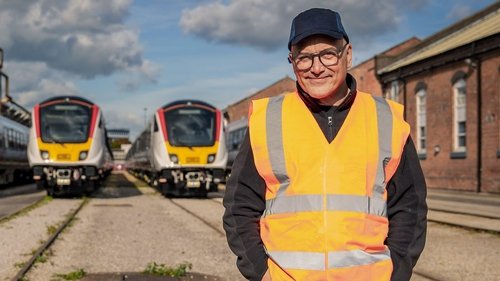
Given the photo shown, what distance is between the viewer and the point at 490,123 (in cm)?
2497

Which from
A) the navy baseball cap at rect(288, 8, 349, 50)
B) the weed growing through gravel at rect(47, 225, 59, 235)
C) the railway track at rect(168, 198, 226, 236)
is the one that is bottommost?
the railway track at rect(168, 198, 226, 236)

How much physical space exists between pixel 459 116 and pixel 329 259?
2678 cm

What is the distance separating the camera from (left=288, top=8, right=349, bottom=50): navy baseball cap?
2412 mm

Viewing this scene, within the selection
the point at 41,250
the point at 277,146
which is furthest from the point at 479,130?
the point at 277,146

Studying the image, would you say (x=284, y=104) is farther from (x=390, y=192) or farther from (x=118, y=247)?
(x=118, y=247)

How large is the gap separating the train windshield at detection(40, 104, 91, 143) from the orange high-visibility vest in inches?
711

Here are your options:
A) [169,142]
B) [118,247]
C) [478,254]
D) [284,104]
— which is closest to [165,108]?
[169,142]

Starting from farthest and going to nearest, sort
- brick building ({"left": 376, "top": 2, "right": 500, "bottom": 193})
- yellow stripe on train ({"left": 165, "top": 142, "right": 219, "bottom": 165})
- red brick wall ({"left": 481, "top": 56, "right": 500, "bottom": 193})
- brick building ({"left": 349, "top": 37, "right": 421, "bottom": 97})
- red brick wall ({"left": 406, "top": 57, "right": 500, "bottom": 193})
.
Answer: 1. brick building ({"left": 349, "top": 37, "right": 421, "bottom": 97})
2. brick building ({"left": 376, "top": 2, "right": 500, "bottom": 193})
3. red brick wall ({"left": 406, "top": 57, "right": 500, "bottom": 193})
4. red brick wall ({"left": 481, "top": 56, "right": 500, "bottom": 193})
5. yellow stripe on train ({"left": 165, "top": 142, "right": 219, "bottom": 165})

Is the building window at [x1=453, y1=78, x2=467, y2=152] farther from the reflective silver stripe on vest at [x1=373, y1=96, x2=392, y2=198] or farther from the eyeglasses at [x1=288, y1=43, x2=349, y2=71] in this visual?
the eyeglasses at [x1=288, y1=43, x2=349, y2=71]

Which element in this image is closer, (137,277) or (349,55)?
(349,55)

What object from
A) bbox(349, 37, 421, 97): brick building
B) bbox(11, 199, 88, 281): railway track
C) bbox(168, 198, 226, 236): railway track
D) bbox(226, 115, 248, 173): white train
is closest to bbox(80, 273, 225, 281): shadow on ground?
bbox(11, 199, 88, 281): railway track

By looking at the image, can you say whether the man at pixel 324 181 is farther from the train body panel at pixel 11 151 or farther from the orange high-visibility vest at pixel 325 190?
the train body panel at pixel 11 151

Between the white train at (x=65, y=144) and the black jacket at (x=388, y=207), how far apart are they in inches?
697

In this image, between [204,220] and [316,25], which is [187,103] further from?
[316,25]
